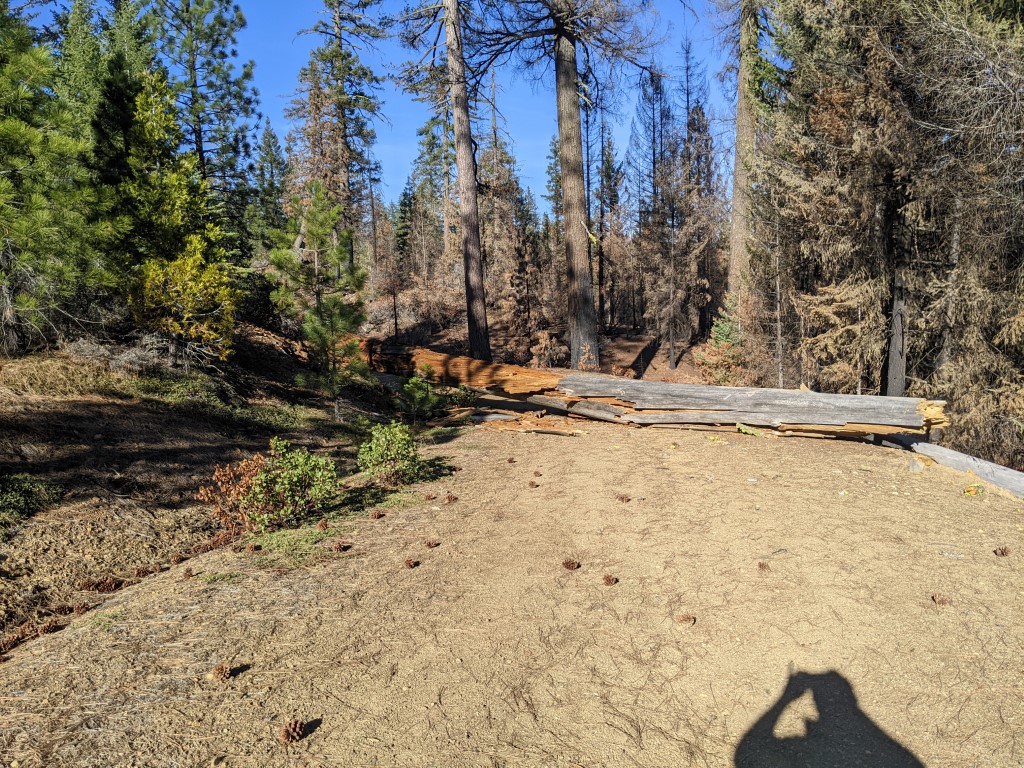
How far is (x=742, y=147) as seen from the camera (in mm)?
13648

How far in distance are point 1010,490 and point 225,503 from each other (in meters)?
8.54

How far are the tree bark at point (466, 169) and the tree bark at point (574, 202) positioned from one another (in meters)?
2.11

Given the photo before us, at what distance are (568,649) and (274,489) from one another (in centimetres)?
316

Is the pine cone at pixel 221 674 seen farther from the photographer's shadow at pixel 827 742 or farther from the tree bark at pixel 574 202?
the tree bark at pixel 574 202

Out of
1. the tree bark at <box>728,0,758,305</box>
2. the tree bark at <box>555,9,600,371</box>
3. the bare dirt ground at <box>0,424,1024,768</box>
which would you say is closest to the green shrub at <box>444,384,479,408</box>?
the tree bark at <box>555,9,600,371</box>

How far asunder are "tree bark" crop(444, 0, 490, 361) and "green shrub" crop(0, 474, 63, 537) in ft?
26.9

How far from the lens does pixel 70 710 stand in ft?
8.97

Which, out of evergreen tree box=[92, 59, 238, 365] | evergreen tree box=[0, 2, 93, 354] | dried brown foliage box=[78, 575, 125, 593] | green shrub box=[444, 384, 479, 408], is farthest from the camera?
green shrub box=[444, 384, 479, 408]

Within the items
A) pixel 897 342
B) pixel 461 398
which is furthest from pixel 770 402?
pixel 461 398

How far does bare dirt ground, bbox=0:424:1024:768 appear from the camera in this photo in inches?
106

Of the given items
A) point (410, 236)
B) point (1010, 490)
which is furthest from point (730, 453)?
point (410, 236)

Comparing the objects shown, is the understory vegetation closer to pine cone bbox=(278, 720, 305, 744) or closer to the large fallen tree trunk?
the large fallen tree trunk

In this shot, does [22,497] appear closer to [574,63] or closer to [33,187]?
[33,187]

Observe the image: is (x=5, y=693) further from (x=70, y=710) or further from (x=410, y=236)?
(x=410, y=236)
